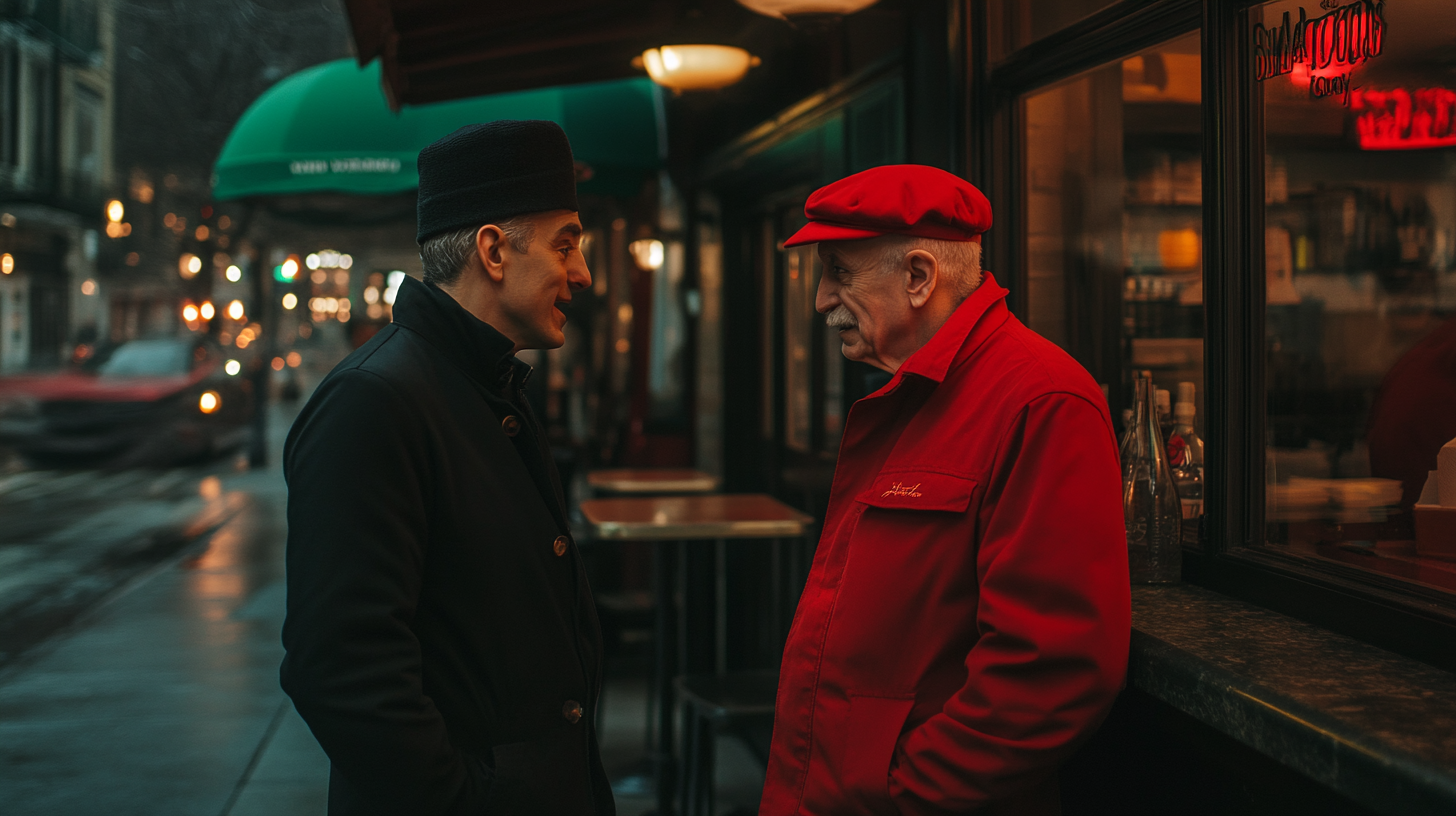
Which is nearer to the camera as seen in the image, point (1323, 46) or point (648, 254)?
point (1323, 46)

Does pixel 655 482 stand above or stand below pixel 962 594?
below

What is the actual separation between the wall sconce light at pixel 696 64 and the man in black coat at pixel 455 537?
3046mm

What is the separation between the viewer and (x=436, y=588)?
177 cm

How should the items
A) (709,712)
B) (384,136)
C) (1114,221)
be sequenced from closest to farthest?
(1114,221) < (709,712) < (384,136)

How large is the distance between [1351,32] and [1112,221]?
1.18 m

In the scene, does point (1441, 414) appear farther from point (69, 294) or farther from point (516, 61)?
point (69, 294)

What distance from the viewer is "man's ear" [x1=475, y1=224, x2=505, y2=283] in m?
1.95

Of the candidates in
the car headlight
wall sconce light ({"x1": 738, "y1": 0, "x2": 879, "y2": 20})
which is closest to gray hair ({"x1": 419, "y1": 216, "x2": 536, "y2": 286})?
wall sconce light ({"x1": 738, "y1": 0, "x2": 879, "y2": 20})

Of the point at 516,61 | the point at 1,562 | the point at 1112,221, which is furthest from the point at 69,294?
the point at 1112,221

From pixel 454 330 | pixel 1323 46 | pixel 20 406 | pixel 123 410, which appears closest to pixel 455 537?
pixel 454 330

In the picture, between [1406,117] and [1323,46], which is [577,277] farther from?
[1406,117]

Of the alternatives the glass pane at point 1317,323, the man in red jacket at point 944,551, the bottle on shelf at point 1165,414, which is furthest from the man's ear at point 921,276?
the bottle on shelf at point 1165,414

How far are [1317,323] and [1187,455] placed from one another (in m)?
1.54

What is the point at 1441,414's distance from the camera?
8.11 ft
